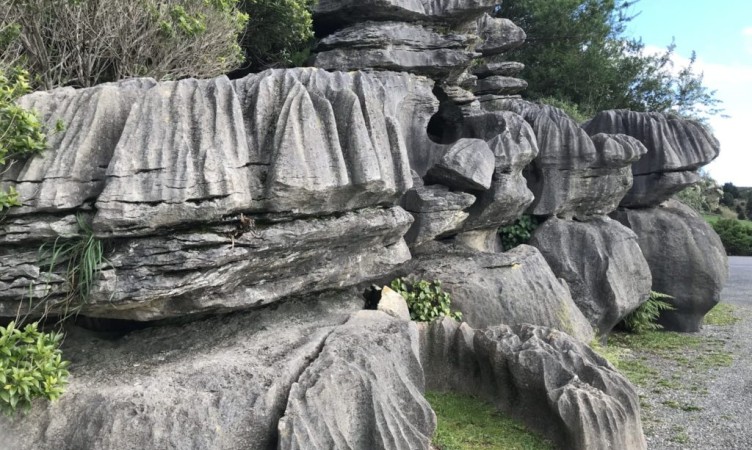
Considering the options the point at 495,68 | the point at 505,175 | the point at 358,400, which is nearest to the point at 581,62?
the point at 495,68

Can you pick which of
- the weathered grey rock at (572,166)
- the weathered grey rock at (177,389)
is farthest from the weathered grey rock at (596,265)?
the weathered grey rock at (177,389)

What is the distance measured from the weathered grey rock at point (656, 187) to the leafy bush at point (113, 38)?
8.85 meters

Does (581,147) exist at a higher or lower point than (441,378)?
higher

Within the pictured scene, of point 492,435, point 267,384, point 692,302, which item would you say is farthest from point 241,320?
point 692,302

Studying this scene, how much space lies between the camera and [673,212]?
12234 millimetres

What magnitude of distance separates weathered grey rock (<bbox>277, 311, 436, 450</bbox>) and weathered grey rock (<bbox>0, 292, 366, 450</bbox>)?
131 millimetres

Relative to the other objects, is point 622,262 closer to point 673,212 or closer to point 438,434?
point 673,212

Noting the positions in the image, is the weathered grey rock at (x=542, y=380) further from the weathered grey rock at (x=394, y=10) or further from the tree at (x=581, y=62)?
the tree at (x=581, y=62)

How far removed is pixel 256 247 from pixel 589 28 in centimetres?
1686

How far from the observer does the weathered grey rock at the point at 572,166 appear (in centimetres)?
1034

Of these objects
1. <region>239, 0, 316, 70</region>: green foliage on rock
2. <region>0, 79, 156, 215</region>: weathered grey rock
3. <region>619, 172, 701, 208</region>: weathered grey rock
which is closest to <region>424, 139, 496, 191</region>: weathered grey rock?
Result: <region>239, 0, 316, 70</region>: green foliage on rock

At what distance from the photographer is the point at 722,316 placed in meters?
13.1

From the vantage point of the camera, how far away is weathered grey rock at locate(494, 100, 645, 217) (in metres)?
10.3

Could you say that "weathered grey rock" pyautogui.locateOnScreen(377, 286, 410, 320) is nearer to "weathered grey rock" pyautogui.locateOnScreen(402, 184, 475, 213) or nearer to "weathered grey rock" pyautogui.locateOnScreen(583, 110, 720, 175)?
"weathered grey rock" pyautogui.locateOnScreen(402, 184, 475, 213)
